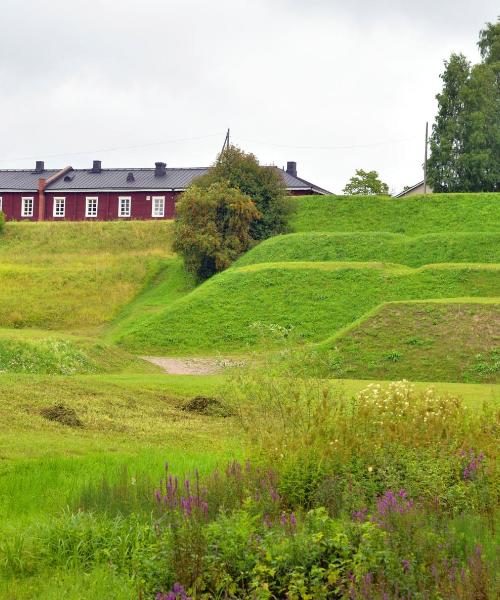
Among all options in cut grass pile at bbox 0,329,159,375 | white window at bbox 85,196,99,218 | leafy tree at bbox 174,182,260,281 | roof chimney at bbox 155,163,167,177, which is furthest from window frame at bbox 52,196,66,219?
cut grass pile at bbox 0,329,159,375

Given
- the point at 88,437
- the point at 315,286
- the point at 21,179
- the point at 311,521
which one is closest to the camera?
the point at 311,521

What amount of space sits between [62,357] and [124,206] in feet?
168

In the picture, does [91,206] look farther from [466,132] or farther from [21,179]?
[466,132]

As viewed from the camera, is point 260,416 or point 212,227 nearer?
point 260,416

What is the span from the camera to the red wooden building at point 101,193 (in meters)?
75.6

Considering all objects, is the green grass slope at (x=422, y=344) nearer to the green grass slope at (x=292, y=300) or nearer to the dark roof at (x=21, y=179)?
the green grass slope at (x=292, y=300)

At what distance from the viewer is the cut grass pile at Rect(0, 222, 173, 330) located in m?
48.9

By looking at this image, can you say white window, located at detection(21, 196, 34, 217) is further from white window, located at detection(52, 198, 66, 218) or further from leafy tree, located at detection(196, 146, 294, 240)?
leafy tree, located at detection(196, 146, 294, 240)

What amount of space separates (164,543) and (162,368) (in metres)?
23.9

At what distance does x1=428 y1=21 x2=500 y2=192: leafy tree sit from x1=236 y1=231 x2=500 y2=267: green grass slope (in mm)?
19590

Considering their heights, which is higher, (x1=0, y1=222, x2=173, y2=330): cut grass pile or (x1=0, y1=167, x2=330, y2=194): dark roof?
(x1=0, y1=167, x2=330, y2=194): dark roof

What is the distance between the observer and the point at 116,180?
257 feet

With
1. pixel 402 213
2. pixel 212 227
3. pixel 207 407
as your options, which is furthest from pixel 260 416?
pixel 402 213

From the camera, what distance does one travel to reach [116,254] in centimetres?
6053
